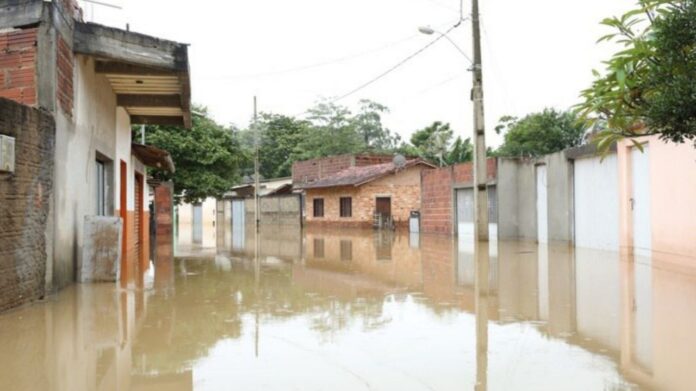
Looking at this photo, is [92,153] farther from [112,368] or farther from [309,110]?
[309,110]

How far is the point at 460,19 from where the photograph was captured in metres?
17.7

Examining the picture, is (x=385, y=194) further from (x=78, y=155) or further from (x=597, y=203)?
(x=78, y=155)

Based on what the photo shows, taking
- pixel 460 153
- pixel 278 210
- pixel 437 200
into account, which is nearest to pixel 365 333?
pixel 437 200

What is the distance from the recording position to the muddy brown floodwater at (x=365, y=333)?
4.39 metres

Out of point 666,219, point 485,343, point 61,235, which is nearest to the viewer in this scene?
point 485,343

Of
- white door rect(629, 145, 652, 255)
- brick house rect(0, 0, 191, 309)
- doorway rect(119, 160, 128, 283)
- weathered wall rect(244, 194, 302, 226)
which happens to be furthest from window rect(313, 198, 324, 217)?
white door rect(629, 145, 652, 255)

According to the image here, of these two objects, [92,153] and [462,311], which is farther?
[92,153]

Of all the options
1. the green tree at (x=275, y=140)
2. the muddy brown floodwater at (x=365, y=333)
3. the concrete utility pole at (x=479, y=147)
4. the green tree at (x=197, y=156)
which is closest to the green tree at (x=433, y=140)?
the green tree at (x=275, y=140)

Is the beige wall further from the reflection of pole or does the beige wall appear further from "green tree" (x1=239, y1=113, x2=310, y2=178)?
"green tree" (x1=239, y1=113, x2=310, y2=178)

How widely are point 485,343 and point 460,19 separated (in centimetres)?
1404

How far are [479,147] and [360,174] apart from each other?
56.9ft

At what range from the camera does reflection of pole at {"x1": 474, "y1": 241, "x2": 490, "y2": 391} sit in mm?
4426

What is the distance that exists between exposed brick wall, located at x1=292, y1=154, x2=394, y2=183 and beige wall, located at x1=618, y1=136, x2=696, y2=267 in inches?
1027

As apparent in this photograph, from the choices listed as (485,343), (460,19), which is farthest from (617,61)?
(460,19)
